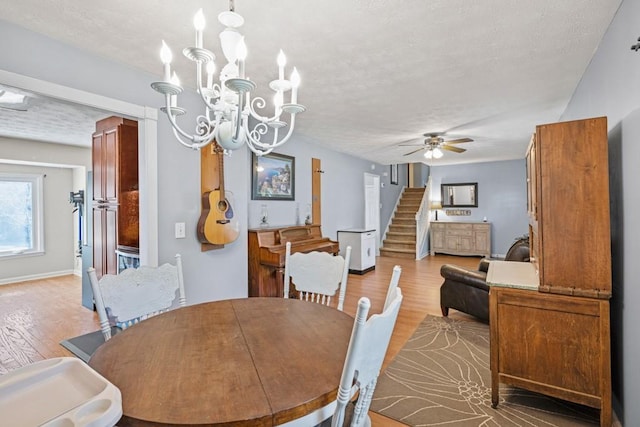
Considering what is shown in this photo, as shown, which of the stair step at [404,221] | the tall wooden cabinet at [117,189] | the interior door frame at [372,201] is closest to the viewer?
the tall wooden cabinet at [117,189]

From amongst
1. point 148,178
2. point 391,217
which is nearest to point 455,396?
point 148,178

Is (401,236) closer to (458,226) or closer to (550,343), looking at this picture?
(458,226)

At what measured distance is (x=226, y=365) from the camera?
109cm

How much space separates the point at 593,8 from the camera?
5.63 feet

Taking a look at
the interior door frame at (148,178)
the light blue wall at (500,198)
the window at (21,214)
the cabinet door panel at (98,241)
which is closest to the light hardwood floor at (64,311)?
the cabinet door panel at (98,241)

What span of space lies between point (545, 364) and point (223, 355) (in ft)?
5.92

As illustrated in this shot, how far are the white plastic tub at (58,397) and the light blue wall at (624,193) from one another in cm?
215

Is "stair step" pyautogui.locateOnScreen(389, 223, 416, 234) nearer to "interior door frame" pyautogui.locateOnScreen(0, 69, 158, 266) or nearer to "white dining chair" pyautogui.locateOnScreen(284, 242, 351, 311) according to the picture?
"white dining chair" pyautogui.locateOnScreen(284, 242, 351, 311)

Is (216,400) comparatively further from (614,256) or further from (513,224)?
(513,224)

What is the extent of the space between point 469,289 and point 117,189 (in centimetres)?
403

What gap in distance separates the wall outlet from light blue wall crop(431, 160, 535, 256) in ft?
24.7

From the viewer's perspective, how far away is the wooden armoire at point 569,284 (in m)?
1.68

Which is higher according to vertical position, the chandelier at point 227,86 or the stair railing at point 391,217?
the chandelier at point 227,86

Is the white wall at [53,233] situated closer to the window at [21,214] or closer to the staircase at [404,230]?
the window at [21,214]
